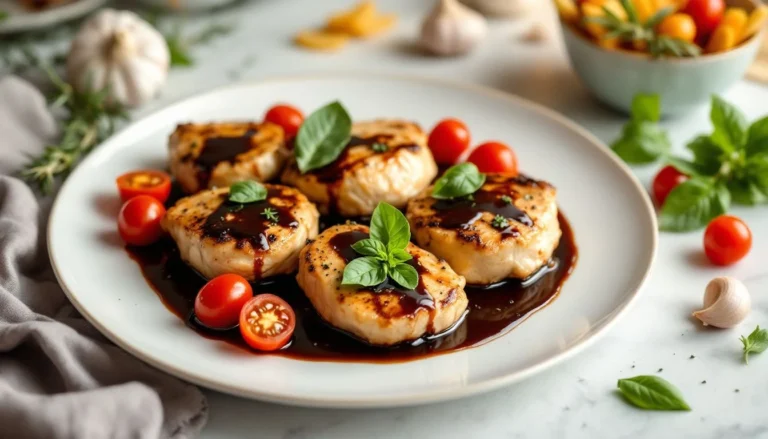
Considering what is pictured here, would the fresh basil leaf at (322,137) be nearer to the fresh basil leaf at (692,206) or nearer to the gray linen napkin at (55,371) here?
the gray linen napkin at (55,371)

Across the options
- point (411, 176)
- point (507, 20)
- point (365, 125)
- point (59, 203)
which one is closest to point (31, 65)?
point (59, 203)

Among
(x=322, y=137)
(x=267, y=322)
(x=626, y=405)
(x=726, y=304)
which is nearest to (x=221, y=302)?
(x=267, y=322)

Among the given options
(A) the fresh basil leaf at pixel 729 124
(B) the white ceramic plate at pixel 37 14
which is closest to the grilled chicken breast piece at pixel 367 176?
(A) the fresh basil leaf at pixel 729 124

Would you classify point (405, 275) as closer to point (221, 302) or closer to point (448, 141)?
point (221, 302)

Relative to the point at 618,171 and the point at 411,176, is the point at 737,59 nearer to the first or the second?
the point at 618,171

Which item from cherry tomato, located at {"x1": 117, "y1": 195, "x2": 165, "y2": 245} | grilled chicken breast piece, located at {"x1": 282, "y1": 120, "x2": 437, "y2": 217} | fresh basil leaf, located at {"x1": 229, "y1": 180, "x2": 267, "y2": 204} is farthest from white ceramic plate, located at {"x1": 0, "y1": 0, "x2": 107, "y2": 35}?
fresh basil leaf, located at {"x1": 229, "y1": 180, "x2": 267, "y2": 204}

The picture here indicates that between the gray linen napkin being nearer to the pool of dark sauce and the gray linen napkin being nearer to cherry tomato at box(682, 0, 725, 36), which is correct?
the pool of dark sauce
